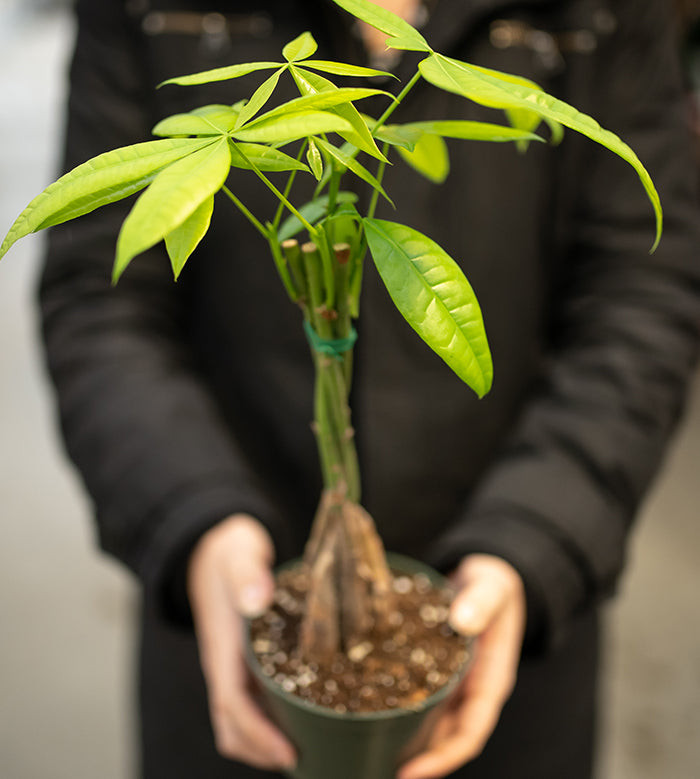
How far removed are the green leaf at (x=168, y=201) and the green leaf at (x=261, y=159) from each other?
3cm

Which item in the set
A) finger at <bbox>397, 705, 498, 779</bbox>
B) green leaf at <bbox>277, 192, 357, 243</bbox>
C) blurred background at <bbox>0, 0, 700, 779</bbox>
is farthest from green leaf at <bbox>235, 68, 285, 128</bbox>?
blurred background at <bbox>0, 0, 700, 779</bbox>

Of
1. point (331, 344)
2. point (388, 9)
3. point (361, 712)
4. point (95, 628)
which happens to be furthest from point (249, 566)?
point (95, 628)

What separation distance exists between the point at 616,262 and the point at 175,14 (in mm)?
475

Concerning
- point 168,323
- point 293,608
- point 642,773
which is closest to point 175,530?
point 293,608

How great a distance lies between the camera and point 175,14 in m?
0.70

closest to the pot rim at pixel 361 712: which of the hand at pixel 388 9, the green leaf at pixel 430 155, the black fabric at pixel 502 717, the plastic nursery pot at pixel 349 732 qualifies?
the plastic nursery pot at pixel 349 732

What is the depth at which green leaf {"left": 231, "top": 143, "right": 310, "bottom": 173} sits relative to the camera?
0.93 feet

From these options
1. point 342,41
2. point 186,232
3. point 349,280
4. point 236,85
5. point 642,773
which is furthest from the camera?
point 642,773

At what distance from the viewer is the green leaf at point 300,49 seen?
0.29 metres

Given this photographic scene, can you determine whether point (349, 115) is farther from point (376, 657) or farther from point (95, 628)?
point (95, 628)

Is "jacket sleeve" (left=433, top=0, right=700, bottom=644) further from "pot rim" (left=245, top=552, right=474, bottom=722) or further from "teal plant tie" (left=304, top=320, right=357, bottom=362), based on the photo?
"teal plant tie" (left=304, top=320, right=357, bottom=362)

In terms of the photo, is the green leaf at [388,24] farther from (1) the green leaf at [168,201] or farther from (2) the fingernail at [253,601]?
(2) the fingernail at [253,601]

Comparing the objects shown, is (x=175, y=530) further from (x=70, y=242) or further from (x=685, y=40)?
(x=685, y=40)

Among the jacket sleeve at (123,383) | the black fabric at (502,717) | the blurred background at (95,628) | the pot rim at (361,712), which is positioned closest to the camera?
the pot rim at (361,712)
